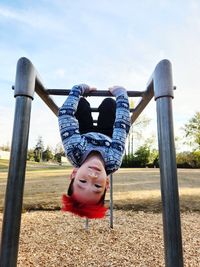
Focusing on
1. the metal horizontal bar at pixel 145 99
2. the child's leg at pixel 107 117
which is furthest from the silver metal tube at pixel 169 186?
the child's leg at pixel 107 117

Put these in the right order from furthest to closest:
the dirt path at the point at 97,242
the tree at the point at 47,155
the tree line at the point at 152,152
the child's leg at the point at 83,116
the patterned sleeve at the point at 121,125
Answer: the tree at the point at 47,155 < the tree line at the point at 152,152 < the dirt path at the point at 97,242 < the child's leg at the point at 83,116 < the patterned sleeve at the point at 121,125

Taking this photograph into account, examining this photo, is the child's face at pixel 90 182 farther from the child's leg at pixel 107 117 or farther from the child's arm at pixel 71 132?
the child's leg at pixel 107 117

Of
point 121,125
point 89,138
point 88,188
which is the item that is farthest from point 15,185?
point 121,125

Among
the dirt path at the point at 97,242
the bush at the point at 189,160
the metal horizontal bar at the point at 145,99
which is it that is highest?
the bush at the point at 189,160

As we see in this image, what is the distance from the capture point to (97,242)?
3570 mm

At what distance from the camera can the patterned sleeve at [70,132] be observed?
1.95 m

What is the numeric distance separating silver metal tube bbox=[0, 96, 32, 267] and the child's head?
0.45m

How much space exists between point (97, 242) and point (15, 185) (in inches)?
96.4

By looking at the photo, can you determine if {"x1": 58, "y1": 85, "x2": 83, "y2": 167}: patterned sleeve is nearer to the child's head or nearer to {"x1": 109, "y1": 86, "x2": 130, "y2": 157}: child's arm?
the child's head

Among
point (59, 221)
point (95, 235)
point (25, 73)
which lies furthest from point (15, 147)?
point (59, 221)

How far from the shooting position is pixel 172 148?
1.53 m

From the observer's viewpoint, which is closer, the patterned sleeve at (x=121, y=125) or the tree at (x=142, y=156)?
the patterned sleeve at (x=121, y=125)

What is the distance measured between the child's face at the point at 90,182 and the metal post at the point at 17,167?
1.45ft

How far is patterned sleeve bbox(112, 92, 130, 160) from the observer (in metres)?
2.06
